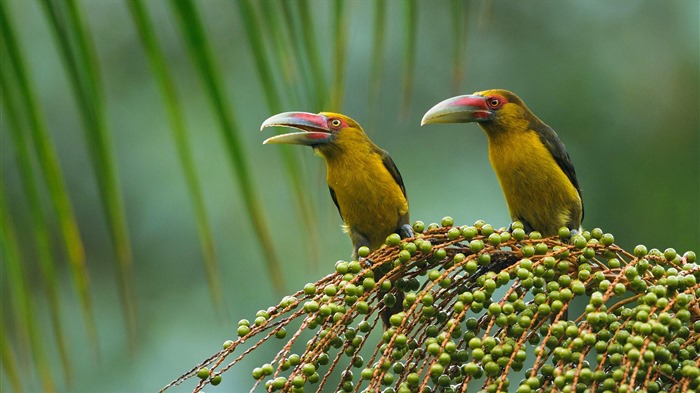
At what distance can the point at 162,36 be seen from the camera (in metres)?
7.31

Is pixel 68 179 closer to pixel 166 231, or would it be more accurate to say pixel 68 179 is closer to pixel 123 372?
pixel 166 231

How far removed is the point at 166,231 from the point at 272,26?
6626mm

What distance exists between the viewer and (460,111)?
290 centimetres

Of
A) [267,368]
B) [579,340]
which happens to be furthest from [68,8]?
[579,340]

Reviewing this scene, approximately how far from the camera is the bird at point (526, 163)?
2957 mm

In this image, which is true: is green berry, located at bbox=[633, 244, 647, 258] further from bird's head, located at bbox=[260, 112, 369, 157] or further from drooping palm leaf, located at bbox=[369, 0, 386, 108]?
bird's head, located at bbox=[260, 112, 369, 157]

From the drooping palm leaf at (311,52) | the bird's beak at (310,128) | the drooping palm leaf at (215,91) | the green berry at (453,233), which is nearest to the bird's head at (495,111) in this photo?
the bird's beak at (310,128)

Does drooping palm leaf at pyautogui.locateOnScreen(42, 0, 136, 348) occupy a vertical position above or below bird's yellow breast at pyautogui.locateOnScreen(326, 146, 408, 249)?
above

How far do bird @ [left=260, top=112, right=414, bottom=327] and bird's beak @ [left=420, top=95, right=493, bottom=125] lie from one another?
304 mm

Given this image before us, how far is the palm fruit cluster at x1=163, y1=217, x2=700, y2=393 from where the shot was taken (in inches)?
56.9

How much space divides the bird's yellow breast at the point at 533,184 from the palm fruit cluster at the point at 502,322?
3.61ft

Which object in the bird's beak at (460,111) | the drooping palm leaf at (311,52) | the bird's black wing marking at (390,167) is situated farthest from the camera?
the bird's black wing marking at (390,167)

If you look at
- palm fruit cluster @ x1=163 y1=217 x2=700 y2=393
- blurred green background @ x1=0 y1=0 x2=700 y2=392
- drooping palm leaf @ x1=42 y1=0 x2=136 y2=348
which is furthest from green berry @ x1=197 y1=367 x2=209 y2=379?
blurred green background @ x1=0 y1=0 x2=700 y2=392

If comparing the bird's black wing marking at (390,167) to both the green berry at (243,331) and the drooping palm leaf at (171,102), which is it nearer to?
the green berry at (243,331)
